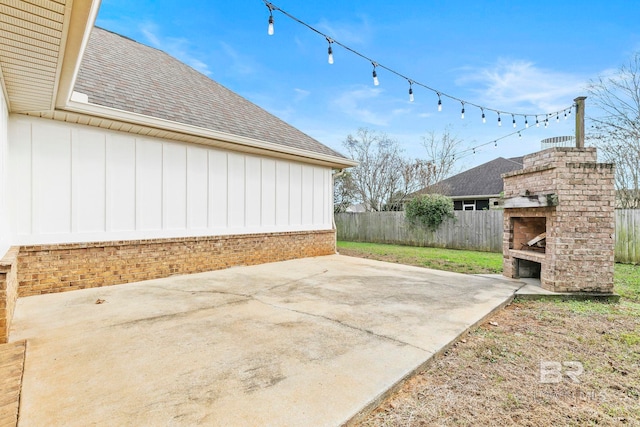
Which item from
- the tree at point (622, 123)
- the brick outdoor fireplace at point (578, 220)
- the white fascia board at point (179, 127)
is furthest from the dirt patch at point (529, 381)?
the tree at point (622, 123)

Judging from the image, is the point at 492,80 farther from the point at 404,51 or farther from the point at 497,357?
the point at 497,357

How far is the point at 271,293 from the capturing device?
4.68 meters

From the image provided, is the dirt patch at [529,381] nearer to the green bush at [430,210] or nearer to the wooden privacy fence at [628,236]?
the wooden privacy fence at [628,236]

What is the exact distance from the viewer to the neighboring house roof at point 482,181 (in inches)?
701

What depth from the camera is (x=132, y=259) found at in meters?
5.41

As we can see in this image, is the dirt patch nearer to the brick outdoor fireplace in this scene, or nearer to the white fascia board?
the brick outdoor fireplace

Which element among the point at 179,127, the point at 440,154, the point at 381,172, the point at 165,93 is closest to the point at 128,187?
the point at 179,127

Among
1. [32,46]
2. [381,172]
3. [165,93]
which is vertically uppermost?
[165,93]

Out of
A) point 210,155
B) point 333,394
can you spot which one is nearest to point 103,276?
point 210,155

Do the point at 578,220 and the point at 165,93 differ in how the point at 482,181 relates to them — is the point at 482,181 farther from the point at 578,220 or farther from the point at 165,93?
the point at 165,93

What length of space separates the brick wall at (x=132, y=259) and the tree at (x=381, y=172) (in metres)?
11.3

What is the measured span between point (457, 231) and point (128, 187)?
11470 mm

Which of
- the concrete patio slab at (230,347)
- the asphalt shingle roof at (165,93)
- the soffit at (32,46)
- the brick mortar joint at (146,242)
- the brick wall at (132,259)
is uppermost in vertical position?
the asphalt shingle roof at (165,93)

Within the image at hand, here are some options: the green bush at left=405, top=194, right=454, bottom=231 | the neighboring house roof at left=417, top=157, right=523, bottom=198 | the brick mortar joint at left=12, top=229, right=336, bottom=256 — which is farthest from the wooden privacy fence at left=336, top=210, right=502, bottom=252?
the brick mortar joint at left=12, top=229, right=336, bottom=256
